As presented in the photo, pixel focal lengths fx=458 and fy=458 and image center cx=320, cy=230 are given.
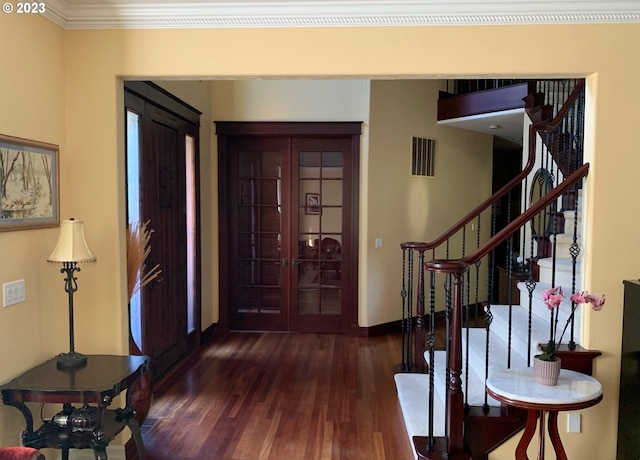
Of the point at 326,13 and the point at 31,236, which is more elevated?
the point at 326,13

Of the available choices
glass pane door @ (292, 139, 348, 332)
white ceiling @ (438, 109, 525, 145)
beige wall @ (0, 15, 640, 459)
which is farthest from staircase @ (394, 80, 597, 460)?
glass pane door @ (292, 139, 348, 332)

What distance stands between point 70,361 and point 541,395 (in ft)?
7.57

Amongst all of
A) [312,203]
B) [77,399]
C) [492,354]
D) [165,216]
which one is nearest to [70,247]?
[77,399]

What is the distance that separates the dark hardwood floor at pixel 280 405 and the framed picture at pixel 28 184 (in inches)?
62.9

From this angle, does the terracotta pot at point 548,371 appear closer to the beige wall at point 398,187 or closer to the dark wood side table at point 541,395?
the dark wood side table at point 541,395

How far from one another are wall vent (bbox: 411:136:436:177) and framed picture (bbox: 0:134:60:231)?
4.15 meters

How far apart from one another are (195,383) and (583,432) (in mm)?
2916

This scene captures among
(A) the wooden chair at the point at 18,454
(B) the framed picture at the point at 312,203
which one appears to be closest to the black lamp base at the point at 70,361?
(A) the wooden chair at the point at 18,454

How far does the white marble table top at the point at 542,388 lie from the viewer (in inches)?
80.6

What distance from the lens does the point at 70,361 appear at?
236 cm

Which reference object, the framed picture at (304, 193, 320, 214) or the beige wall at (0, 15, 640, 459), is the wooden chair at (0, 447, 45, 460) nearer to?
the beige wall at (0, 15, 640, 459)

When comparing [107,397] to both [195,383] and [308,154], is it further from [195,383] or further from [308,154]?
[308,154]

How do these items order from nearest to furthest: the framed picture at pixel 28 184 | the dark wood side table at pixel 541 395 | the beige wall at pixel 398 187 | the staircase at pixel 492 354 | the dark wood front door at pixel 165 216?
the dark wood side table at pixel 541 395
the framed picture at pixel 28 184
the staircase at pixel 492 354
the dark wood front door at pixel 165 216
the beige wall at pixel 398 187

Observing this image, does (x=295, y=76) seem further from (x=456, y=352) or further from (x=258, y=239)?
(x=258, y=239)
